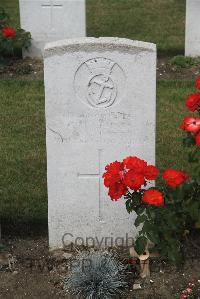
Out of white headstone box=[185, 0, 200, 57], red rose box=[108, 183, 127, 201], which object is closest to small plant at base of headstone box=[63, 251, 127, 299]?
red rose box=[108, 183, 127, 201]

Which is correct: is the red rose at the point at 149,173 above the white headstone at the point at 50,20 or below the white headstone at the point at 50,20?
below

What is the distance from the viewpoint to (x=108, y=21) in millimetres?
12219

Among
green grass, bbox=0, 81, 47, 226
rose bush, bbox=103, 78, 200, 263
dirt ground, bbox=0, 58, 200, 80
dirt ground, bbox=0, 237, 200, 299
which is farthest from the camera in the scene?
dirt ground, bbox=0, 58, 200, 80

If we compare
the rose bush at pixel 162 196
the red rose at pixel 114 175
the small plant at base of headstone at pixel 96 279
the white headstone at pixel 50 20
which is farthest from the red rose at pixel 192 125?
the white headstone at pixel 50 20

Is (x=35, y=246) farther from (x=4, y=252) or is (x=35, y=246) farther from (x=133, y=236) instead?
(x=133, y=236)

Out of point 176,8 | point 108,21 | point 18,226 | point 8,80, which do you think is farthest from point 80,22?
point 18,226

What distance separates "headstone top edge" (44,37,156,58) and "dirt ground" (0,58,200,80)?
4.59 m

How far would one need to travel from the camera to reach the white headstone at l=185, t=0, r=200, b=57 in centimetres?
951

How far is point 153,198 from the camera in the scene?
4.27 m

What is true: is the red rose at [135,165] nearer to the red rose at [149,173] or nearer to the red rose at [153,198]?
the red rose at [149,173]

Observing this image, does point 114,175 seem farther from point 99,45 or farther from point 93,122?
point 99,45

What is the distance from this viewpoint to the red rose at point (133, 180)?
4266mm

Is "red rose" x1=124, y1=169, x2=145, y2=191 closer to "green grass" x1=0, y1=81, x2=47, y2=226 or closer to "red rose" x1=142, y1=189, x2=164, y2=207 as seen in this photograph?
"red rose" x1=142, y1=189, x2=164, y2=207

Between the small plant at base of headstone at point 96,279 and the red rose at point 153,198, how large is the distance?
60 centimetres
